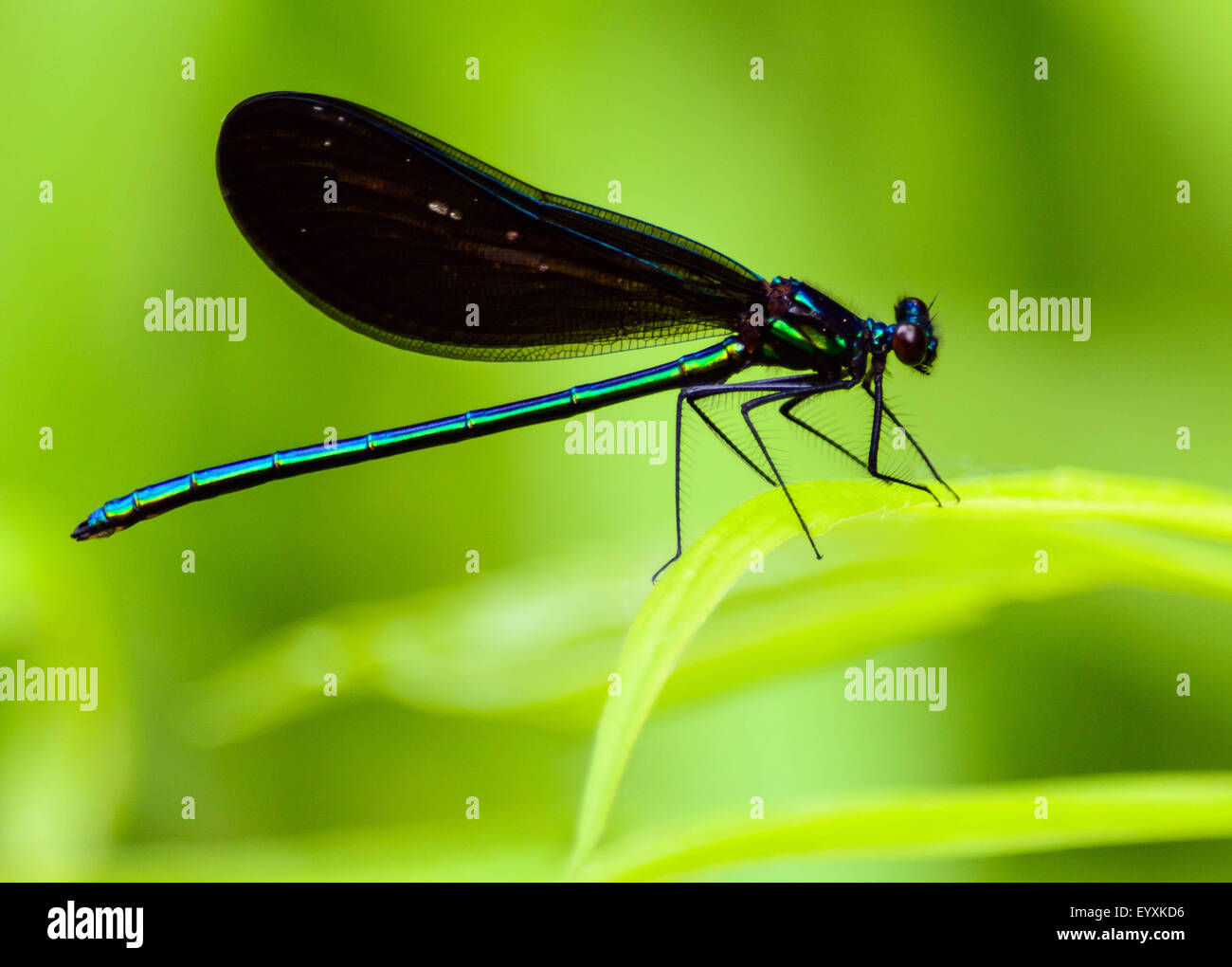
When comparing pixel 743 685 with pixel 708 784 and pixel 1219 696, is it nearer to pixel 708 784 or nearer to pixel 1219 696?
pixel 708 784

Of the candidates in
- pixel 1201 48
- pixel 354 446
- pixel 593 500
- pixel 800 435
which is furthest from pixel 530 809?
pixel 1201 48
